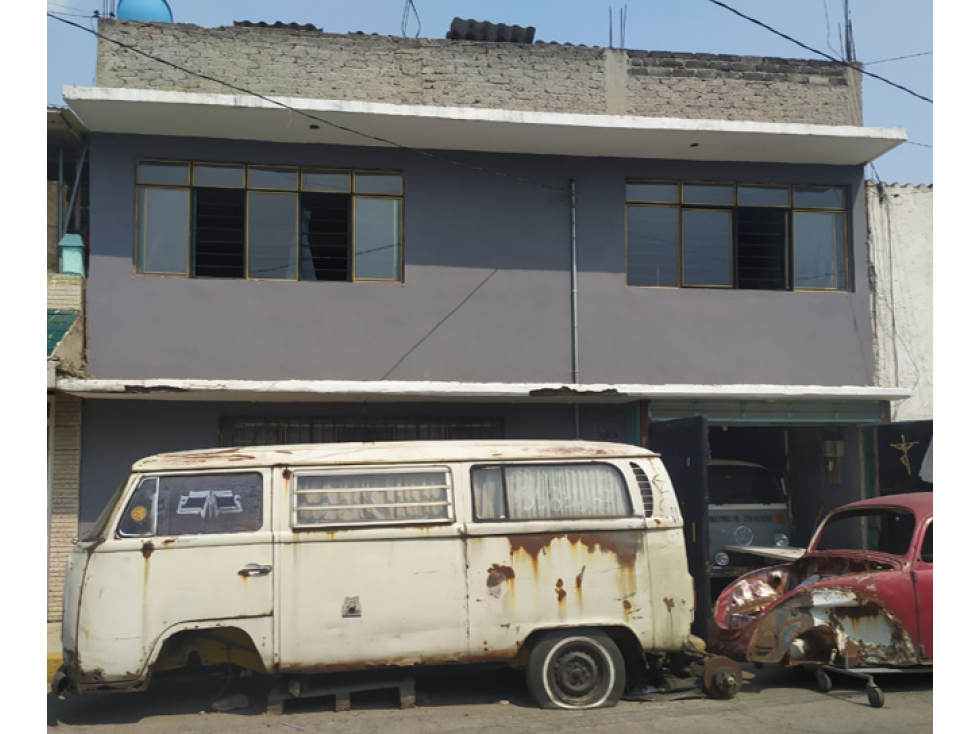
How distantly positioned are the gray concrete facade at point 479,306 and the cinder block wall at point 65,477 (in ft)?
2.06

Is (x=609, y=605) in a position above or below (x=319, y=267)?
below

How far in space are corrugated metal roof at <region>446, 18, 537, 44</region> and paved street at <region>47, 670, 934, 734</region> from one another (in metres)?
9.18

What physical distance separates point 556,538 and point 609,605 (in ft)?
2.32

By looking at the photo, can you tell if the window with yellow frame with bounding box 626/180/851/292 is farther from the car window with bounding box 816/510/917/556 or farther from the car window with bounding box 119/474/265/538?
the car window with bounding box 119/474/265/538

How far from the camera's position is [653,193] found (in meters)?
13.3

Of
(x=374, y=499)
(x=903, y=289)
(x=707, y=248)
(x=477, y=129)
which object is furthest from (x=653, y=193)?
(x=374, y=499)

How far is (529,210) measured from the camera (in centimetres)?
1296

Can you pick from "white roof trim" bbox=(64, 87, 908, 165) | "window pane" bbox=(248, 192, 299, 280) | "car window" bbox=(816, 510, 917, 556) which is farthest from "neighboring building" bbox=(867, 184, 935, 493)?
"window pane" bbox=(248, 192, 299, 280)

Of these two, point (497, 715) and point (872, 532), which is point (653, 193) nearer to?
point (872, 532)

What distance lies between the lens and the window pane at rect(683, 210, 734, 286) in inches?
528

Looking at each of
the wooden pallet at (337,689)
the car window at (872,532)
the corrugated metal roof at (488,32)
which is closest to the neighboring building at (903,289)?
the car window at (872,532)
